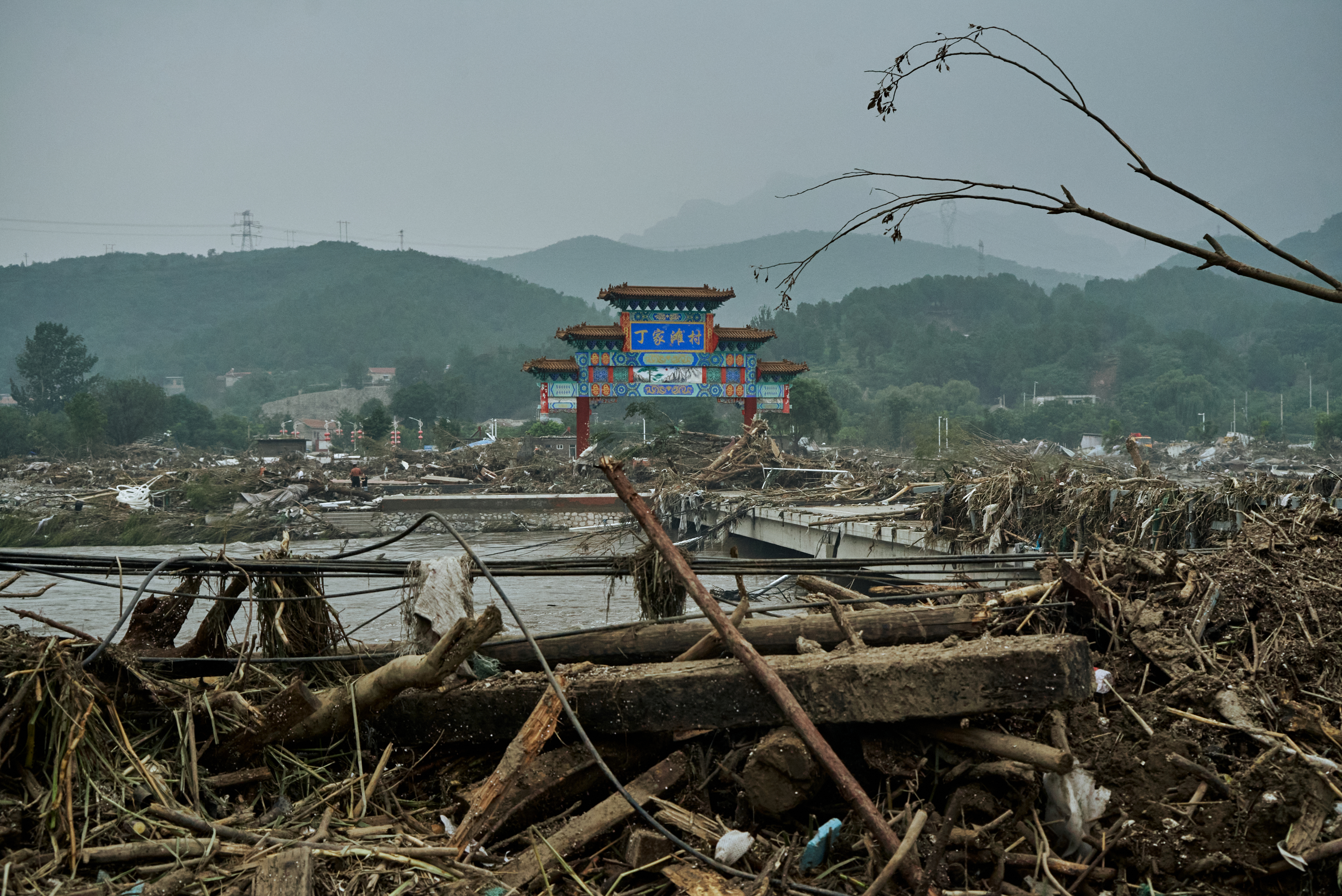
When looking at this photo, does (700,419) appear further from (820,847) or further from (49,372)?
(49,372)

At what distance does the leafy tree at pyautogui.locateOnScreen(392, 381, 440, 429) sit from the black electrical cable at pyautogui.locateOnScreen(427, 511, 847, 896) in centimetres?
7050

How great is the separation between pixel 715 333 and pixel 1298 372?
273 feet

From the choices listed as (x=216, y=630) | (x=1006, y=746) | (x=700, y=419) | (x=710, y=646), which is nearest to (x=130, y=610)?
(x=216, y=630)

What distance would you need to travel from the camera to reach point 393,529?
2647cm

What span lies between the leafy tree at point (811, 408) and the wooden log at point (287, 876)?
44.7 m

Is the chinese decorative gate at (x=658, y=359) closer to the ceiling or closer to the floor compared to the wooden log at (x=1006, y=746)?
closer to the ceiling

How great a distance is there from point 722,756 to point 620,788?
0.73m

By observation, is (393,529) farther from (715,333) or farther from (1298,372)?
(1298,372)

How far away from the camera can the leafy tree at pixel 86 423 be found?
50.5m

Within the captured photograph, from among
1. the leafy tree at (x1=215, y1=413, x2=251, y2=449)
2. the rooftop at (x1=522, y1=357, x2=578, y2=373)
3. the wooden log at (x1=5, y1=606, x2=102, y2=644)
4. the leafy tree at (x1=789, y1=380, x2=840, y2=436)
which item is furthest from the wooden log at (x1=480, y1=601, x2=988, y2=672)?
the leafy tree at (x1=215, y1=413, x2=251, y2=449)

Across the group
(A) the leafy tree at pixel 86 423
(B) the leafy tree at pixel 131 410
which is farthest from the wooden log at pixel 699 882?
(B) the leafy tree at pixel 131 410

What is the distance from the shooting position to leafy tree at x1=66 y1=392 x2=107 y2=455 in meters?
50.5

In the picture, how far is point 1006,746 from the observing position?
381cm

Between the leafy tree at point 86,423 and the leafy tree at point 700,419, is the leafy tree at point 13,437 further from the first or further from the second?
the leafy tree at point 700,419
